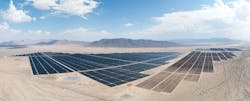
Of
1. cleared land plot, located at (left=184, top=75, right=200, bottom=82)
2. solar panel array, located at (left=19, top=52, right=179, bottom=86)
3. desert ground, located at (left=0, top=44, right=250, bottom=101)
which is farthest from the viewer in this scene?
solar panel array, located at (left=19, top=52, right=179, bottom=86)

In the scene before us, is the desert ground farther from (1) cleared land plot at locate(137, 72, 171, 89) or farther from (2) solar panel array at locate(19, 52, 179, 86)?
(2) solar panel array at locate(19, 52, 179, 86)

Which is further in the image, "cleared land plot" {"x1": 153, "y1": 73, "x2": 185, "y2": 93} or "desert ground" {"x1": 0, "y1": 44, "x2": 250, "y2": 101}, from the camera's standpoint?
"cleared land plot" {"x1": 153, "y1": 73, "x2": 185, "y2": 93}

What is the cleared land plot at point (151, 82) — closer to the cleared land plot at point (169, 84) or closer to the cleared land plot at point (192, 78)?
the cleared land plot at point (169, 84)

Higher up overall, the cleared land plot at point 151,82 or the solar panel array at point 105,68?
the solar panel array at point 105,68

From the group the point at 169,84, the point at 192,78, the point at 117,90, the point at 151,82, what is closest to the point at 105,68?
the point at 151,82

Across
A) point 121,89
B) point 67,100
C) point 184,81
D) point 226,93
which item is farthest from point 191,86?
point 67,100

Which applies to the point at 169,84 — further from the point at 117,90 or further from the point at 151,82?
the point at 117,90

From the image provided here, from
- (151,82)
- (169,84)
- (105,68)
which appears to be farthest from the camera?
(105,68)

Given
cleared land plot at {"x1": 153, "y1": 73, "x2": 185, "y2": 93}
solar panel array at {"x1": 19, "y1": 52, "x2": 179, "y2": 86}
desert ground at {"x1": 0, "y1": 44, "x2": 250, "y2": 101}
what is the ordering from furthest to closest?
solar panel array at {"x1": 19, "y1": 52, "x2": 179, "y2": 86} < cleared land plot at {"x1": 153, "y1": 73, "x2": 185, "y2": 93} < desert ground at {"x1": 0, "y1": 44, "x2": 250, "y2": 101}

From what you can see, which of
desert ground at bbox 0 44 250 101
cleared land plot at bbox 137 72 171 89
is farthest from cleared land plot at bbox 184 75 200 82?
cleared land plot at bbox 137 72 171 89

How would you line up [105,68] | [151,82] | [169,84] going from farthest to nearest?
[105,68]
[151,82]
[169,84]

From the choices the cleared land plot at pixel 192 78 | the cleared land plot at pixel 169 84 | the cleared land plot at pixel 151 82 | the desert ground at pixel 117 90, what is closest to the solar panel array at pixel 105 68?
the cleared land plot at pixel 151 82
